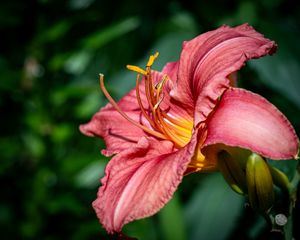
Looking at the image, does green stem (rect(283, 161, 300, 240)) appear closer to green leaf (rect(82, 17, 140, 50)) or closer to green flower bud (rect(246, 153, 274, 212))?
green flower bud (rect(246, 153, 274, 212))

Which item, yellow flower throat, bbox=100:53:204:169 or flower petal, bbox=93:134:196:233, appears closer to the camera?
flower petal, bbox=93:134:196:233

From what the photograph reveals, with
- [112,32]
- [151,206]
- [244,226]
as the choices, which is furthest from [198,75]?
[112,32]

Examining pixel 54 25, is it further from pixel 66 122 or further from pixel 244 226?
pixel 244 226

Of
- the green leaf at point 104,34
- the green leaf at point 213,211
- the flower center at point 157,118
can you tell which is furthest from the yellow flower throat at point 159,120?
the green leaf at point 104,34

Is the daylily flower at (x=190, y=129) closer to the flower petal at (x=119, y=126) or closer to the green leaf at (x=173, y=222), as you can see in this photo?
the flower petal at (x=119, y=126)

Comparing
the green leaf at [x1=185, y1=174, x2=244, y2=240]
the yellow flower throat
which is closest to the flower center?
the yellow flower throat

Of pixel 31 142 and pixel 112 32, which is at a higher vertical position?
pixel 112 32
